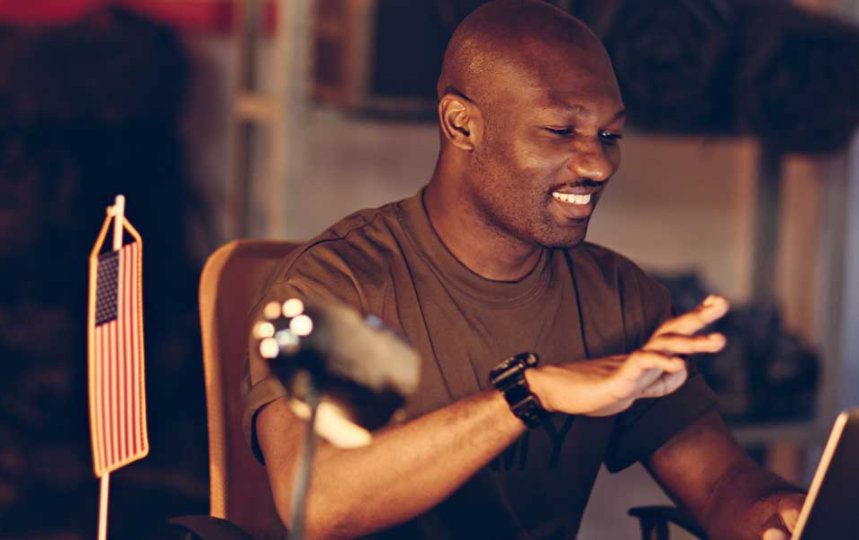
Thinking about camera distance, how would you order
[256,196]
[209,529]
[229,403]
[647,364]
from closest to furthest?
[647,364] → [209,529] → [229,403] → [256,196]

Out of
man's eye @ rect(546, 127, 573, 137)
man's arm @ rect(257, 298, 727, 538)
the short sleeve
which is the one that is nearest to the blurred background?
the short sleeve

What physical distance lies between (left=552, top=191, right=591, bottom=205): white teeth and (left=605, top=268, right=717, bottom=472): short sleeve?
0.74 feet

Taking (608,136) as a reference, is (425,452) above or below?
below

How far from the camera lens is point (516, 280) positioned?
1539 millimetres

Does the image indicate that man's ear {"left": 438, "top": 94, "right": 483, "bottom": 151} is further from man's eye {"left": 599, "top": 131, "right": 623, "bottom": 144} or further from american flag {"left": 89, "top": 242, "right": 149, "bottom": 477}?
american flag {"left": 89, "top": 242, "right": 149, "bottom": 477}

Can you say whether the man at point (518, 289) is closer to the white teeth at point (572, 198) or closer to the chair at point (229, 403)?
the white teeth at point (572, 198)

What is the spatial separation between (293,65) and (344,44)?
0.15 meters

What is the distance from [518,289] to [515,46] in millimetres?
292

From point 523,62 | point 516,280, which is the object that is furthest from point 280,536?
point 523,62

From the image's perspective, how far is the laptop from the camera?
3.50 feet

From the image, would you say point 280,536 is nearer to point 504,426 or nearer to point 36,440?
point 504,426

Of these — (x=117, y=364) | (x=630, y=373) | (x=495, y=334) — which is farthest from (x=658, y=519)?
(x=117, y=364)

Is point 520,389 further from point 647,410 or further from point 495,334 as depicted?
point 647,410

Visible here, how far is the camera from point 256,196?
337 cm
